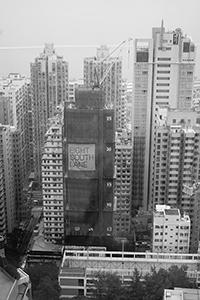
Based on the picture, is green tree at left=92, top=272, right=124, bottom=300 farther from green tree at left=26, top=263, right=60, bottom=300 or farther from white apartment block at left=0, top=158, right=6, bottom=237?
white apartment block at left=0, top=158, right=6, bottom=237

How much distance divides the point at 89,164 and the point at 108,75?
Answer: 154 inches

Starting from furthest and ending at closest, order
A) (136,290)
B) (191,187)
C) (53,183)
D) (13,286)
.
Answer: (53,183), (191,187), (136,290), (13,286)

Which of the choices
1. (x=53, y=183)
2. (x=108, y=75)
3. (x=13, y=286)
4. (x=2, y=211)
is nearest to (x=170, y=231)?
(x=53, y=183)

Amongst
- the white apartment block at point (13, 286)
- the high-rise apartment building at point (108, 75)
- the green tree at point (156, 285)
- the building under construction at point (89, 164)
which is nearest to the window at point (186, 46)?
the high-rise apartment building at point (108, 75)

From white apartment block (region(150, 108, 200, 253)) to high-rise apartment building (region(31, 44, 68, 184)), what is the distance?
303cm

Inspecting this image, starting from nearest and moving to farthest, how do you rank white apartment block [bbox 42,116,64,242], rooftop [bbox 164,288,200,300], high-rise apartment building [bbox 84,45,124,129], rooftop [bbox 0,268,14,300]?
1. rooftop [bbox 0,268,14,300]
2. rooftop [bbox 164,288,200,300]
3. white apartment block [bbox 42,116,64,242]
4. high-rise apartment building [bbox 84,45,124,129]

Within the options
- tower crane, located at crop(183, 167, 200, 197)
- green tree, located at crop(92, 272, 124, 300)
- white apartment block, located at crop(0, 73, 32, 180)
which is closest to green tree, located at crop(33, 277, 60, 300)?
green tree, located at crop(92, 272, 124, 300)

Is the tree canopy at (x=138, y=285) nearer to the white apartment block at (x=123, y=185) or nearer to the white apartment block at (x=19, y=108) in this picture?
the white apartment block at (x=123, y=185)

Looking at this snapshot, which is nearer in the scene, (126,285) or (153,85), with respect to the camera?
(126,285)

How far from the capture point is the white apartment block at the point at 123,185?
720 centimetres

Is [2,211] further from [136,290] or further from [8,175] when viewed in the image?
[136,290]

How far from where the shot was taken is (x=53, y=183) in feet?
22.8

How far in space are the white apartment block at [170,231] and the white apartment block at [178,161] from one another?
0.97 feet

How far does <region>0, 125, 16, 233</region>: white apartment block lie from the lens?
751 centimetres
